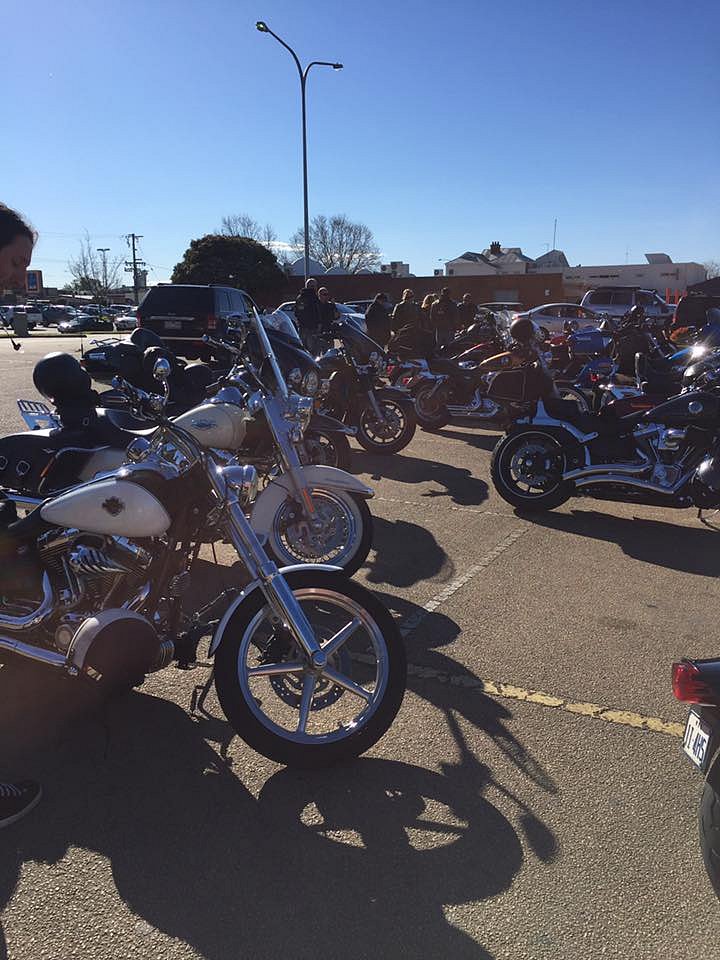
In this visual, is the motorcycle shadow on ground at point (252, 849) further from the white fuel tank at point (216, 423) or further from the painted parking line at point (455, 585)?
the white fuel tank at point (216, 423)

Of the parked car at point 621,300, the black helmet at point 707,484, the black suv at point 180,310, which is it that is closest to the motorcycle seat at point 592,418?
the black helmet at point 707,484

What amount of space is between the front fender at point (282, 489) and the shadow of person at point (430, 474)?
102 inches

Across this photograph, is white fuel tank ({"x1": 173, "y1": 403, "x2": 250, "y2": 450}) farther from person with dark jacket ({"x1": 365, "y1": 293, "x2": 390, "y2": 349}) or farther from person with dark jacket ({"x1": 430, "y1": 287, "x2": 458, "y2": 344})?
person with dark jacket ({"x1": 430, "y1": 287, "x2": 458, "y2": 344})

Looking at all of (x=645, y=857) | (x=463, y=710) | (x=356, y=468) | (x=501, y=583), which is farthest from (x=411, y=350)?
(x=645, y=857)

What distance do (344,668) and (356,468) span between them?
17.7ft

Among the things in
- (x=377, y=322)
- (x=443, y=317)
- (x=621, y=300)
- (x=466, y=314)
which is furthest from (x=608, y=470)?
(x=621, y=300)

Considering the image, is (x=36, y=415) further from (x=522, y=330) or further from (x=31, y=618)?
(x=522, y=330)

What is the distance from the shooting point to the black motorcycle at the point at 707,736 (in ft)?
6.66

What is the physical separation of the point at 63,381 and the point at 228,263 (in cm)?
3995

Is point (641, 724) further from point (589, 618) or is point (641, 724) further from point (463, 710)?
point (589, 618)

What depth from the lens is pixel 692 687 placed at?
2.09 metres

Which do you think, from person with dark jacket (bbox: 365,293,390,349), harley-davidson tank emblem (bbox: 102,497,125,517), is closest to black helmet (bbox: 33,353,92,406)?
harley-davidson tank emblem (bbox: 102,497,125,517)

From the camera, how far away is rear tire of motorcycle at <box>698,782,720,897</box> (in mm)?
2033

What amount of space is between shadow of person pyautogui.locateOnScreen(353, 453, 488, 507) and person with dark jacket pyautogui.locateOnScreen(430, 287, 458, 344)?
15.8 ft
